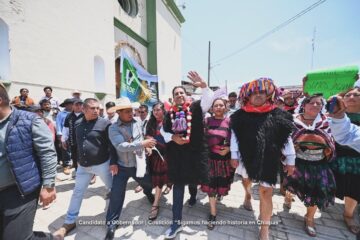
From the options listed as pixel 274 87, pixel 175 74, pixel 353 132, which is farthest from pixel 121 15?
pixel 353 132

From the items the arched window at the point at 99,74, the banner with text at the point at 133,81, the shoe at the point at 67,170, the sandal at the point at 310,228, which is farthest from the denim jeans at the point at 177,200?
the arched window at the point at 99,74

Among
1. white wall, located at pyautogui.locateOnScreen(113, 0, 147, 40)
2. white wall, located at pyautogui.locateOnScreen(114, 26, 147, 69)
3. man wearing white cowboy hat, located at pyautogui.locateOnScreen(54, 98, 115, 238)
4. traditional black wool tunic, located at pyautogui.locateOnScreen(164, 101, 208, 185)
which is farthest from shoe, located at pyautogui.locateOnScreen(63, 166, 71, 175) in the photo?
white wall, located at pyautogui.locateOnScreen(113, 0, 147, 40)

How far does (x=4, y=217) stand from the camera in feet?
4.88

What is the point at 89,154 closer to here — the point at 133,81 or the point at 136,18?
the point at 133,81

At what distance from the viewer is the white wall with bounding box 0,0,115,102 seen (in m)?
4.39

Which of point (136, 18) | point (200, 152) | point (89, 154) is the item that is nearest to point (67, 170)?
point (89, 154)

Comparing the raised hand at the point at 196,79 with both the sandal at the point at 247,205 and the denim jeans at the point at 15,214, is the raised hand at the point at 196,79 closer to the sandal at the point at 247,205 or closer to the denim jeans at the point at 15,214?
the denim jeans at the point at 15,214

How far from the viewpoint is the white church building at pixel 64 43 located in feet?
14.1

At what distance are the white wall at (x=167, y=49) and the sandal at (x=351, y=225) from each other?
10.1 meters

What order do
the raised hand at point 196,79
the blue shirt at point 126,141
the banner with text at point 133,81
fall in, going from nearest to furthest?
the raised hand at point 196,79 < the blue shirt at point 126,141 < the banner with text at point 133,81

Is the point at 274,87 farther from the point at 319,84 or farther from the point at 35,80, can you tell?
the point at 35,80

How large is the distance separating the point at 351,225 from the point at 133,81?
6882mm

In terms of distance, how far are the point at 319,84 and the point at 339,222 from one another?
8.97 feet

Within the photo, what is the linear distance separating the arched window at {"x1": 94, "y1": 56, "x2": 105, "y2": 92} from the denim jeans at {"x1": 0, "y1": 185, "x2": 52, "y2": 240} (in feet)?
20.7
